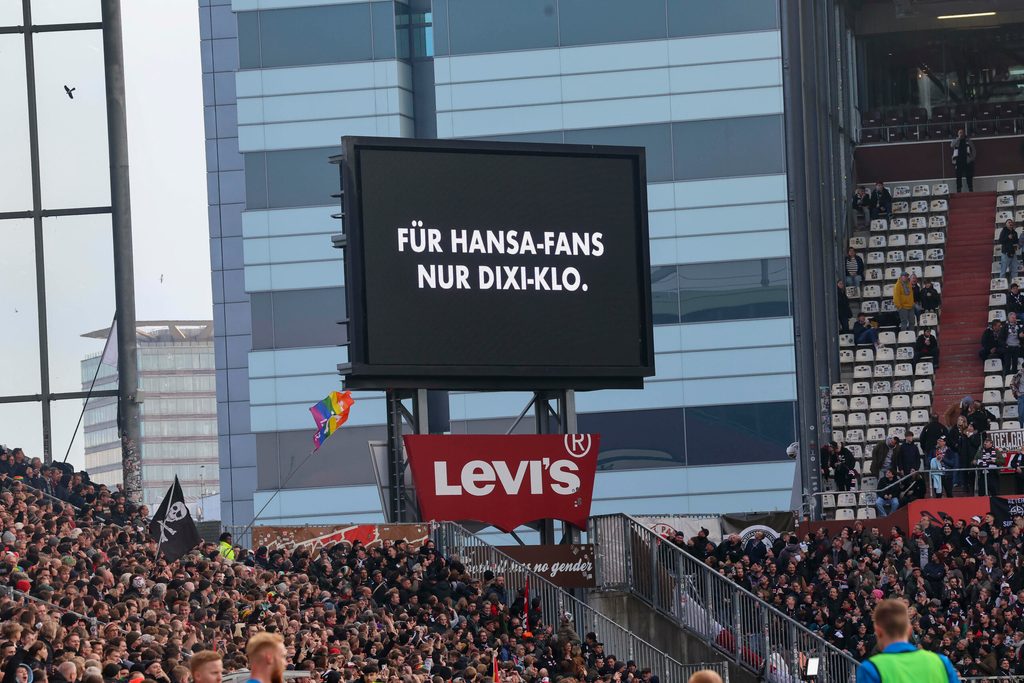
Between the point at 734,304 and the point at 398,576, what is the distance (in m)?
27.3

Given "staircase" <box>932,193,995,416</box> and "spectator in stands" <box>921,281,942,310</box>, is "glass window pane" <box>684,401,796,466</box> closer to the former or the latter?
"staircase" <box>932,193,995,416</box>

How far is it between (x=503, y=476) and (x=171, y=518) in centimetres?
658

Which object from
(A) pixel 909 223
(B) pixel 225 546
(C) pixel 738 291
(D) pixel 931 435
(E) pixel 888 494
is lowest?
(E) pixel 888 494

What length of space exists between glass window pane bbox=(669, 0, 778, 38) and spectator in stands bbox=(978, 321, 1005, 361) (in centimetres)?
1679

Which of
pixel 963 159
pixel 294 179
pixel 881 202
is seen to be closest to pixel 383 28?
pixel 294 179

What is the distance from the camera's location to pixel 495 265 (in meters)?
27.8

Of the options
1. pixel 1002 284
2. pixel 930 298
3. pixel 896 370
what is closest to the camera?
pixel 896 370

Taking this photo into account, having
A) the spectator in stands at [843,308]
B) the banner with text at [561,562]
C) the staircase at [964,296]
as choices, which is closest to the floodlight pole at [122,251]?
the banner with text at [561,562]

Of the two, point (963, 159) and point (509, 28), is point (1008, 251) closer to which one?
point (963, 159)

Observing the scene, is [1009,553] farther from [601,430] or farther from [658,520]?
[601,430]

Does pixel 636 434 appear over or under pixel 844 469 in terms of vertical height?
under

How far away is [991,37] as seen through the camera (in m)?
48.9

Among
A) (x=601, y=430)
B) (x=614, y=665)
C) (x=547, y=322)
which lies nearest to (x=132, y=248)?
(x=547, y=322)

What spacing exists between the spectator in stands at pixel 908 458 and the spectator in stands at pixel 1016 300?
679cm
